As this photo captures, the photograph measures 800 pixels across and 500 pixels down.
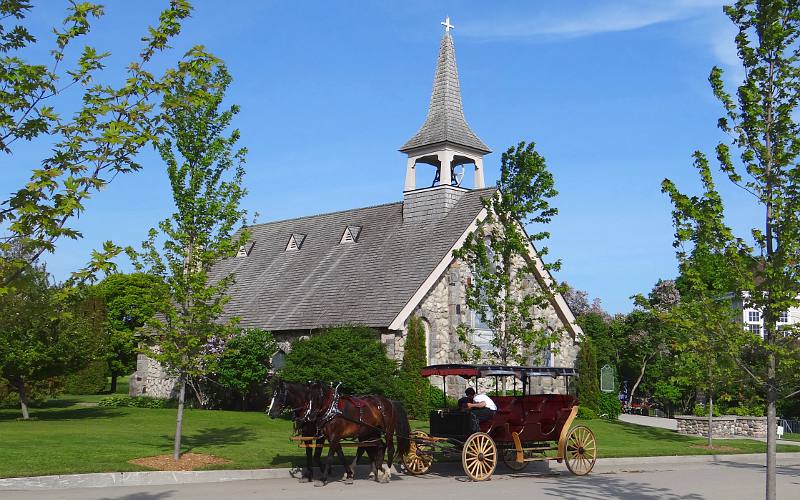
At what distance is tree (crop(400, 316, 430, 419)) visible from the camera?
29547 mm

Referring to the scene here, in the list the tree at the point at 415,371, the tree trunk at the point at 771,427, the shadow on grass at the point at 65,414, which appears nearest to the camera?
the tree trunk at the point at 771,427

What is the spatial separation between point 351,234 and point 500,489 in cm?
2407

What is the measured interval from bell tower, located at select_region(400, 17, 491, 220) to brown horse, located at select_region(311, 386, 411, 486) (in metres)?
19.5

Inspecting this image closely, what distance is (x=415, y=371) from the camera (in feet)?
99.1

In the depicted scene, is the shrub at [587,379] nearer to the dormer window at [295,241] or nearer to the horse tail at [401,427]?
the dormer window at [295,241]

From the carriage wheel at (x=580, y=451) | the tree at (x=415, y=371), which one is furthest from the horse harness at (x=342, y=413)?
the tree at (x=415, y=371)

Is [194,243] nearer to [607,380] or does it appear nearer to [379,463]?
[379,463]

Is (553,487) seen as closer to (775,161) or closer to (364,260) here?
(775,161)

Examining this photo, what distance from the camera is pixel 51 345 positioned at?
2603 cm

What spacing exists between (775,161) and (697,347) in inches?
108

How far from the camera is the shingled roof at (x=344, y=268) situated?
106ft

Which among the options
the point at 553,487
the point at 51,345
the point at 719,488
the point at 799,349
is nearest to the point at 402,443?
the point at 553,487

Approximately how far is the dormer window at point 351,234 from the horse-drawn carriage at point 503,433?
20152 millimetres

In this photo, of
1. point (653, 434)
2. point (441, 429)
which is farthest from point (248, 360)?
point (441, 429)
